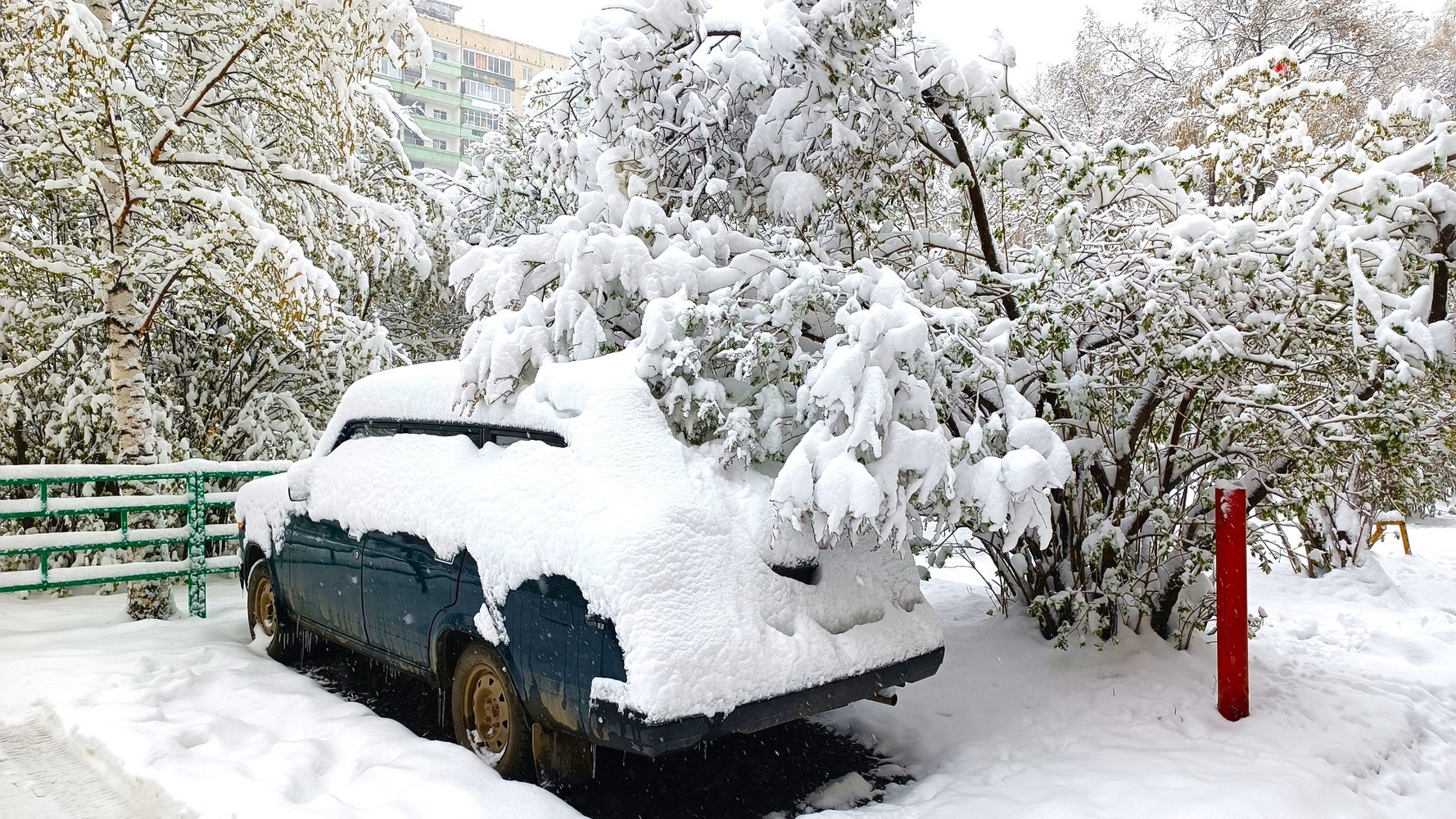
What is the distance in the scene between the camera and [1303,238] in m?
3.88

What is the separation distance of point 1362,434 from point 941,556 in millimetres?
2280

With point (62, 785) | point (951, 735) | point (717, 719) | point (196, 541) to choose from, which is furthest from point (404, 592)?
point (196, 541)

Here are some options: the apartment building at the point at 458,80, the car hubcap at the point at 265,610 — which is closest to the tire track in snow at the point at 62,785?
the car hubcap at the point at 265,610

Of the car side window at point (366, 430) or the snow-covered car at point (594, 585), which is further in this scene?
the car side window at point (366, 430)

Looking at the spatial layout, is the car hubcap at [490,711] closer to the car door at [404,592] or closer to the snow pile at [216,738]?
the snow pile at [216,738]

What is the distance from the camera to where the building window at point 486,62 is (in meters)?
49.5

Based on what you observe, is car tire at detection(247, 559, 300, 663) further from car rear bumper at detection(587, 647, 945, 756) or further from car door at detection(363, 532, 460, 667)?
car rear bumper at detection(587, 647, 945, 756)

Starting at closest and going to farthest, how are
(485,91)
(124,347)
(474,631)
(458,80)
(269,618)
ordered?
1. (474,631)
2. (269,618)
3. (124,347)
4. (458,80)
5. (485,91)

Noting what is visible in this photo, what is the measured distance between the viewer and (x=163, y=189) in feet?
20.3

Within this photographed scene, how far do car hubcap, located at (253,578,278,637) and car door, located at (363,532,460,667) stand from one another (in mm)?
1553

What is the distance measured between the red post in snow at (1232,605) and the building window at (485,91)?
5010cm

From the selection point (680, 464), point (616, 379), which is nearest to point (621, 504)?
point (680, 464)

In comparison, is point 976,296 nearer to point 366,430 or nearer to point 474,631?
point 474,631

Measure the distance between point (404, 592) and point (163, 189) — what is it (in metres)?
3.94
